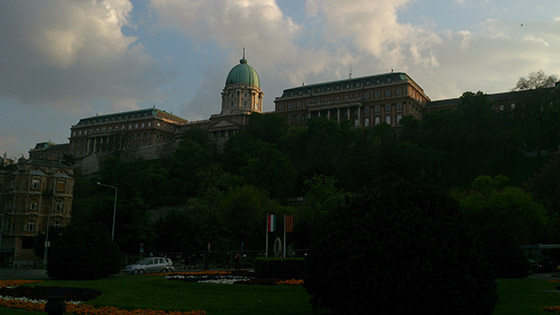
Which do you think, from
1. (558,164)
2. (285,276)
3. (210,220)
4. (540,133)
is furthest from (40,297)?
(540,133)

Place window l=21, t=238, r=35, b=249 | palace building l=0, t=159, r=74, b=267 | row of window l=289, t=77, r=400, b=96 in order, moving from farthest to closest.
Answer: row of window l=289, t=77, r=400, b=96
window l=21, t=238, r=35, b=249
palace building l=0, t=159, r=74, b=267

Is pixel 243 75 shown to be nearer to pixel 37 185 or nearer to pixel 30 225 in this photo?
pixel 37 185

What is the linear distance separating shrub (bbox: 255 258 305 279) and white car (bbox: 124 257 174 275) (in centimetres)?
1418

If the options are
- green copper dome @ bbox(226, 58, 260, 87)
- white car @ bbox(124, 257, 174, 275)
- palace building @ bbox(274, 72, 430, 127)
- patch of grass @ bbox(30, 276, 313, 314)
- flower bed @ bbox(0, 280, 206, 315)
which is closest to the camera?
flower bed @ bbox(0, 280, 206, 315)

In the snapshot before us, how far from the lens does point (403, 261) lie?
1317 centimetres

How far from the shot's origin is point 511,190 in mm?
56406

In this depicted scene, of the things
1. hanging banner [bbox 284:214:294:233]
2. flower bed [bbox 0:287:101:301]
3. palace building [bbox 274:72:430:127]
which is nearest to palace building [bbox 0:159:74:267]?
hanging banner [bbox 284:214:294:233]

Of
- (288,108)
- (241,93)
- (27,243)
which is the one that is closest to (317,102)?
(288,108)

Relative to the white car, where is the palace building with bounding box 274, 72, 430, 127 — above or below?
above

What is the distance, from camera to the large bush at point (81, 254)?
32.6m

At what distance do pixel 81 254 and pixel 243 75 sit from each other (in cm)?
16074

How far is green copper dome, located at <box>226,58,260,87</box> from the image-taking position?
189 meters

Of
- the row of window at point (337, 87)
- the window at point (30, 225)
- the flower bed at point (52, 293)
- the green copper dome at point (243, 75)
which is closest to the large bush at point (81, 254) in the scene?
the flower bed at point (52, 293)

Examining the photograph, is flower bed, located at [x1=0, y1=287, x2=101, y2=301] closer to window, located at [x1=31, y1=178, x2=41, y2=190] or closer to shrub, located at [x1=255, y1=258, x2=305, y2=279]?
shrub, located at [x1=255, y1=258, x2=305, y2=279]
